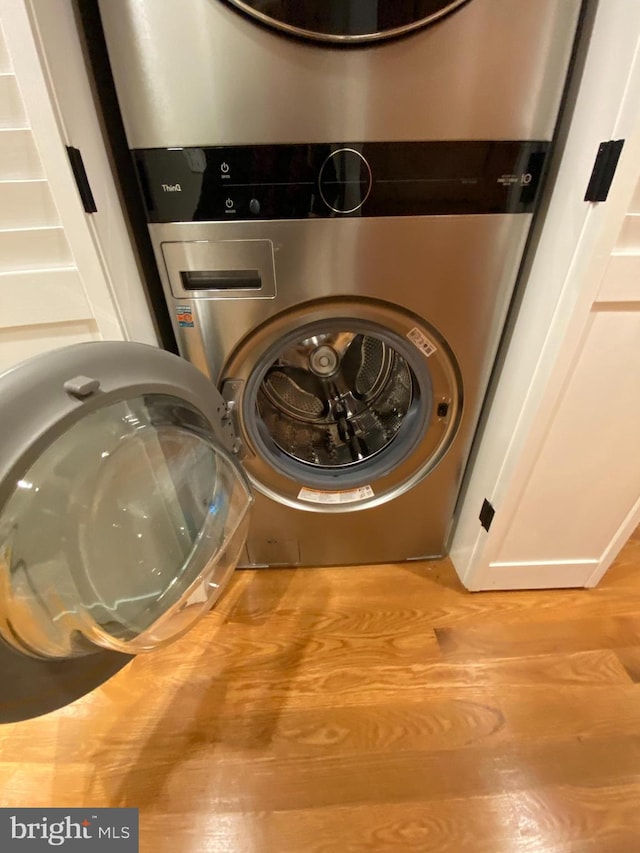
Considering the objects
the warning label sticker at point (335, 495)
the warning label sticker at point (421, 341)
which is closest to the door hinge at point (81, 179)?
the warning label sticker at point (421, 341)

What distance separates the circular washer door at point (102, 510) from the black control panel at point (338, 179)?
0.99 feet

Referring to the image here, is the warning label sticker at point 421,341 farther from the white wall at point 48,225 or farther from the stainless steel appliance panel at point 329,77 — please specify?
the white wall at point 48,225

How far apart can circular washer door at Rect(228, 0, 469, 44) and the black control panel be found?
5.4 inches

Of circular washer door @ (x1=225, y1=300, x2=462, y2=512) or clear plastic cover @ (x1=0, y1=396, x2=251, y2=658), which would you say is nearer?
clear plastic cover @ (x1=0, y1=396, x2=251, y2=658)

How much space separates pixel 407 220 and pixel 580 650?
110cm

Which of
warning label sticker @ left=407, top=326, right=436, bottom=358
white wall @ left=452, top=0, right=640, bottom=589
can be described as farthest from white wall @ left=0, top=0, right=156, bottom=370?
white wall @ left=452, top=0, right=640, bottom=589

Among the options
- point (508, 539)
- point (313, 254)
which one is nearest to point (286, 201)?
point (313, 254)

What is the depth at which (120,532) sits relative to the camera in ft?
2.19

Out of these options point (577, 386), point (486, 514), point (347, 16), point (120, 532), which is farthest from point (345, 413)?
point (347, 16)

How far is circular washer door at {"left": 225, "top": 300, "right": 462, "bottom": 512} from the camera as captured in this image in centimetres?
97

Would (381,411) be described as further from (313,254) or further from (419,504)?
(313,254)

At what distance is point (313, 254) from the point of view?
82 cm

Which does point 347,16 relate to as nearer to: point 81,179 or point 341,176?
point 341,176

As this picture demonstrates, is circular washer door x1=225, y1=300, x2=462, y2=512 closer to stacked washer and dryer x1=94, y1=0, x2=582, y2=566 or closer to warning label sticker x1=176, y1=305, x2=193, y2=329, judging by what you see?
stacked washer and dryer x1=94, y1=0, x2=582, y2=566
